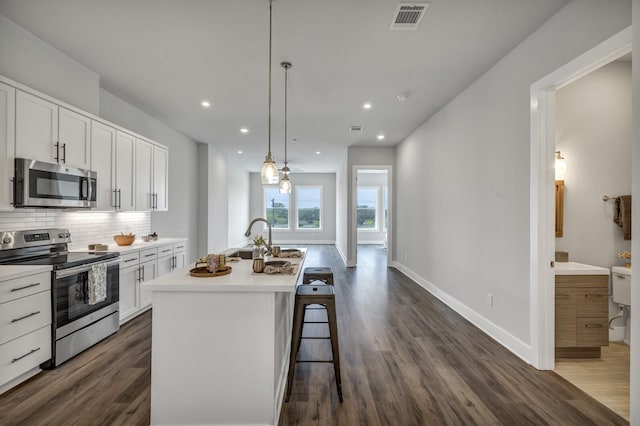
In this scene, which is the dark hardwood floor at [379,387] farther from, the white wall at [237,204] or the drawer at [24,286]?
the white wall at [237,204]

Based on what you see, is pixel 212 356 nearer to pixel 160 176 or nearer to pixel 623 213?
pixel 160 176

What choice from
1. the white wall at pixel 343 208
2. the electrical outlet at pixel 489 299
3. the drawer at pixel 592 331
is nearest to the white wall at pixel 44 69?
the electrical outlet at pixel 489 299

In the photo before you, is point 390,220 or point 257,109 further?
point 390,220

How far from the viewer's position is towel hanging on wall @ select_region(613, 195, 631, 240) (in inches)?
125

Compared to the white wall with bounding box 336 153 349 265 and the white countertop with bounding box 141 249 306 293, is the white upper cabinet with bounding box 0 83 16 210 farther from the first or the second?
the white wall with bounding box 336 153 349 265

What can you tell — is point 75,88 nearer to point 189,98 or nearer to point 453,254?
point 189,98

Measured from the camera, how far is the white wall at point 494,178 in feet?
8.12

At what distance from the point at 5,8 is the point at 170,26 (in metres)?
1.22

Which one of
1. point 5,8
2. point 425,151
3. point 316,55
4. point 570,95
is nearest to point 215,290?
point 316,55

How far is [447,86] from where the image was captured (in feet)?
12.9

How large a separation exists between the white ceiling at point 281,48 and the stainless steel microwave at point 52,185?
1199mm

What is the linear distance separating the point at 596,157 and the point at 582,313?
5.24 ft

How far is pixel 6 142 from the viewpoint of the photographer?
2492 mm

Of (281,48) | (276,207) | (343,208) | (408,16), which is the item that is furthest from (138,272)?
(276,207)
